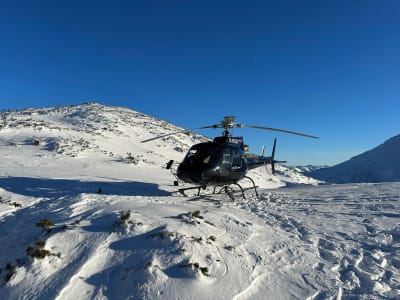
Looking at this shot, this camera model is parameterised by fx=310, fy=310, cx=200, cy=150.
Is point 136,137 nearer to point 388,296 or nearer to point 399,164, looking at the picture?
point 388,296

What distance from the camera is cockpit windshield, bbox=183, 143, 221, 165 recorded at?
43.7ft

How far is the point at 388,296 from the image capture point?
219 inches

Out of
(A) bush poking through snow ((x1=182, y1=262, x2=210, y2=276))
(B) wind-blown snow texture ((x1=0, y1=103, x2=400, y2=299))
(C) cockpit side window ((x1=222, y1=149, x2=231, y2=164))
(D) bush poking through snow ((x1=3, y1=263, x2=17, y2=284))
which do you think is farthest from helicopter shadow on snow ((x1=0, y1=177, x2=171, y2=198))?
(A) bush poking through snow ((x1=182, y1=262, x2=210, y2=276))

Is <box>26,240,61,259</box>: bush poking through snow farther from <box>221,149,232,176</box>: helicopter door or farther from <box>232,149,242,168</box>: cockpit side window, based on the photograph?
<box>232,149,242,168</box>: cockpit side window

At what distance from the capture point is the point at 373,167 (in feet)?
400

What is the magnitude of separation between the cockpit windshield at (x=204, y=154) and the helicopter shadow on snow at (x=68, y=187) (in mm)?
2243

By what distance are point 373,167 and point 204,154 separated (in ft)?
421

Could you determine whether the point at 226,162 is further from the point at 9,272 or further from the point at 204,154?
the point at 9,272

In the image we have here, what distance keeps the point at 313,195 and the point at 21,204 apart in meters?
12.6

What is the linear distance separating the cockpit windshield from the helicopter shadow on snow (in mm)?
2243

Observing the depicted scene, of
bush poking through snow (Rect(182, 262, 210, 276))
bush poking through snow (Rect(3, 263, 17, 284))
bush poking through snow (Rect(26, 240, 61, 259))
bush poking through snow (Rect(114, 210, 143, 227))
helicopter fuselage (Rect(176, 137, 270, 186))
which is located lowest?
bush poking through snow (Rect(3, 263, 17, 284))

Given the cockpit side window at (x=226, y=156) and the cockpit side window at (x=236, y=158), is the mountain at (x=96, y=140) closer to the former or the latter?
the cockpit side window at (x=236, y=158)

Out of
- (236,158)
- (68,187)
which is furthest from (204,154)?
(68,187)

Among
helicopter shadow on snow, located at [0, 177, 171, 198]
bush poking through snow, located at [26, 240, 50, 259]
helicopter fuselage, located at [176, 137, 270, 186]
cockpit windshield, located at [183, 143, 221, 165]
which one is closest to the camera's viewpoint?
bush poking through snow, located at [26, 240, 50, 259]
